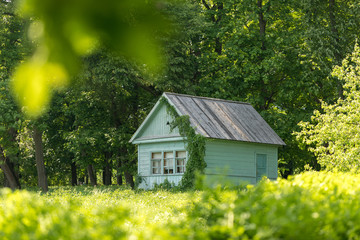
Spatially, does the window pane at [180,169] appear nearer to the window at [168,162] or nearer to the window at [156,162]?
the window at [168,162]

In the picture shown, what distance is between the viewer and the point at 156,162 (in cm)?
3066

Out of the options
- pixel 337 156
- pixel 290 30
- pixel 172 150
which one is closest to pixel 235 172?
pixel 172 150

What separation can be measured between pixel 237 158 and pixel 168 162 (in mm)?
3609

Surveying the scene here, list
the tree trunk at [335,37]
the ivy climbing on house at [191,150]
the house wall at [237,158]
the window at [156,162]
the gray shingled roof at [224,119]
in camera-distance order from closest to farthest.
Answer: the ivy climbing on house at [191,150]
the house wall at [237,158]
the gray shingled roof at [224,119]
the window at [156,162]
the tree trunk at [335,37]

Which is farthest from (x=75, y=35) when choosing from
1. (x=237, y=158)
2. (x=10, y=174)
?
(x=10, y=174)

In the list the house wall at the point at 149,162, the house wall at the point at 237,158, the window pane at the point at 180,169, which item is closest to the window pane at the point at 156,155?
the house wall at the point at 149,162

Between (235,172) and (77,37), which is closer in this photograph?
(77,37)

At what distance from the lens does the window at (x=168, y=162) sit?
29069 millimetres

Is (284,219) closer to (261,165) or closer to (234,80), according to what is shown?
(261,165)

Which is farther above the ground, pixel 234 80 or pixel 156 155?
pixel 234 80

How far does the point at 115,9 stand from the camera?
9.94 ft

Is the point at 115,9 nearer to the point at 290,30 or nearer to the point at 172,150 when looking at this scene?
the point at 172,150

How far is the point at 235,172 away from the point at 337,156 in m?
7.27

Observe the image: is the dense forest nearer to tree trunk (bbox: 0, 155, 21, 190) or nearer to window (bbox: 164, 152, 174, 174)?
tree trunk (bbox: 0, 155, 21, 190)
